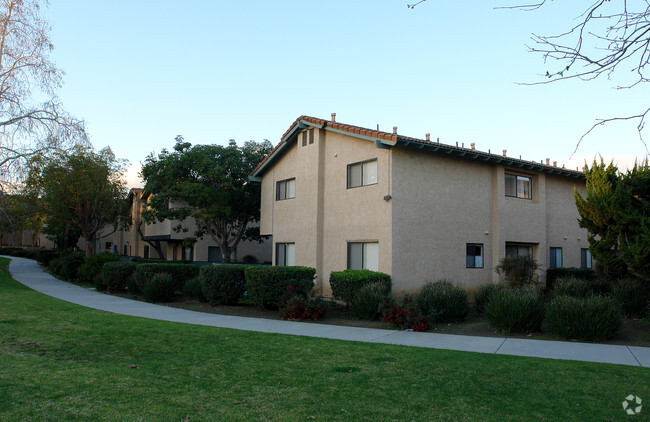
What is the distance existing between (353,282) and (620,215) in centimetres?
735

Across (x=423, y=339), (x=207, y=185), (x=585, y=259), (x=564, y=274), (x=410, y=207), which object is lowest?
(x=423, y=339)

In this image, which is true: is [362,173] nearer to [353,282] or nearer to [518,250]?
[353,282]

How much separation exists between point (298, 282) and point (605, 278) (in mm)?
10027

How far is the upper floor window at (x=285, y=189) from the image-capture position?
2173cm

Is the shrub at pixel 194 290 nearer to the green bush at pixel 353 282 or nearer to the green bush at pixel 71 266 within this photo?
the green bush at pixel 353 282

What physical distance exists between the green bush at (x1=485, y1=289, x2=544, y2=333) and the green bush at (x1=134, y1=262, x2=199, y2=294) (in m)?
12.3

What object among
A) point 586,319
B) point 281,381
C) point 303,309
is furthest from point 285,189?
point 281,381

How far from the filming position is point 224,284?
55.1ft

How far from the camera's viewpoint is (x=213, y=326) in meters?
12.4

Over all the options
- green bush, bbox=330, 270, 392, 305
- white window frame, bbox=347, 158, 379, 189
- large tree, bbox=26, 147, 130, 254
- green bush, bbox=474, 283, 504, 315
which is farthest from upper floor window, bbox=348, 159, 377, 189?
large tree, bbox=26, 147, 130, 254

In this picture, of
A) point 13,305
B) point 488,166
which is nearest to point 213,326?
point 13,305

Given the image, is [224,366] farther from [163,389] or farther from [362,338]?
[362,338]

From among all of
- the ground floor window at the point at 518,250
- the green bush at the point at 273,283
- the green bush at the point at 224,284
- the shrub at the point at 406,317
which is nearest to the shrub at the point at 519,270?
the ground floor window at the point at 518,250

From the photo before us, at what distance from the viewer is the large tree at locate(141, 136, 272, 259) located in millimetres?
25562
